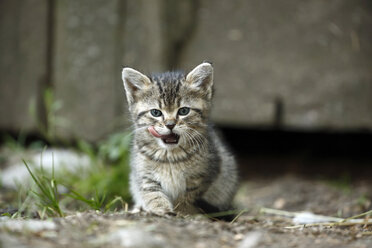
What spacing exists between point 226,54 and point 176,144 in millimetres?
2587

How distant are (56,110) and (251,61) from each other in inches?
114

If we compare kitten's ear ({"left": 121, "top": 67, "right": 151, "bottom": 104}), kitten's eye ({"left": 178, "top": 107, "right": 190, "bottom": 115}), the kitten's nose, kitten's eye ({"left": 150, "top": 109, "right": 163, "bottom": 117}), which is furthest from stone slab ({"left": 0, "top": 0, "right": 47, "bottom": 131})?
the kitten's nose

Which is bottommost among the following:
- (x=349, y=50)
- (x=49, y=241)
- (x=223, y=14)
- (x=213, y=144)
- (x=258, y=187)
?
(x=258, y=187)

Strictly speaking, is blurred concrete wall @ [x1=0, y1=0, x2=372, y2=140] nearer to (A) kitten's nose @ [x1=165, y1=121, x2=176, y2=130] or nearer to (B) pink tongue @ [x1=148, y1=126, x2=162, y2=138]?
(B) pink tongue @ [x1=148, y1=126, x2=162, y2=138]

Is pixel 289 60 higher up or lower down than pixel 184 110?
higher up

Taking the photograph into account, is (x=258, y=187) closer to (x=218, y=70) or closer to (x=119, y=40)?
(x=218, y=70)

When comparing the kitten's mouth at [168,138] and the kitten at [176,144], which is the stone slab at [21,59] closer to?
the kitten at [176,144]

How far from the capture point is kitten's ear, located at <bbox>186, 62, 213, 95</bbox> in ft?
12.1

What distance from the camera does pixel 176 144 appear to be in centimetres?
351

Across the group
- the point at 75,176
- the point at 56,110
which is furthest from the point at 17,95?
the point at 75,176

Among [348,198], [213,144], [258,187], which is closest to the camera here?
[213,144]

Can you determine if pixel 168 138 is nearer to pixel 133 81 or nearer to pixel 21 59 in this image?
pixel 133 81

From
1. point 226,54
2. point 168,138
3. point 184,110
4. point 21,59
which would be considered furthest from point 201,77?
point 21,59

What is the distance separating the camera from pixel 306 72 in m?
5.52
